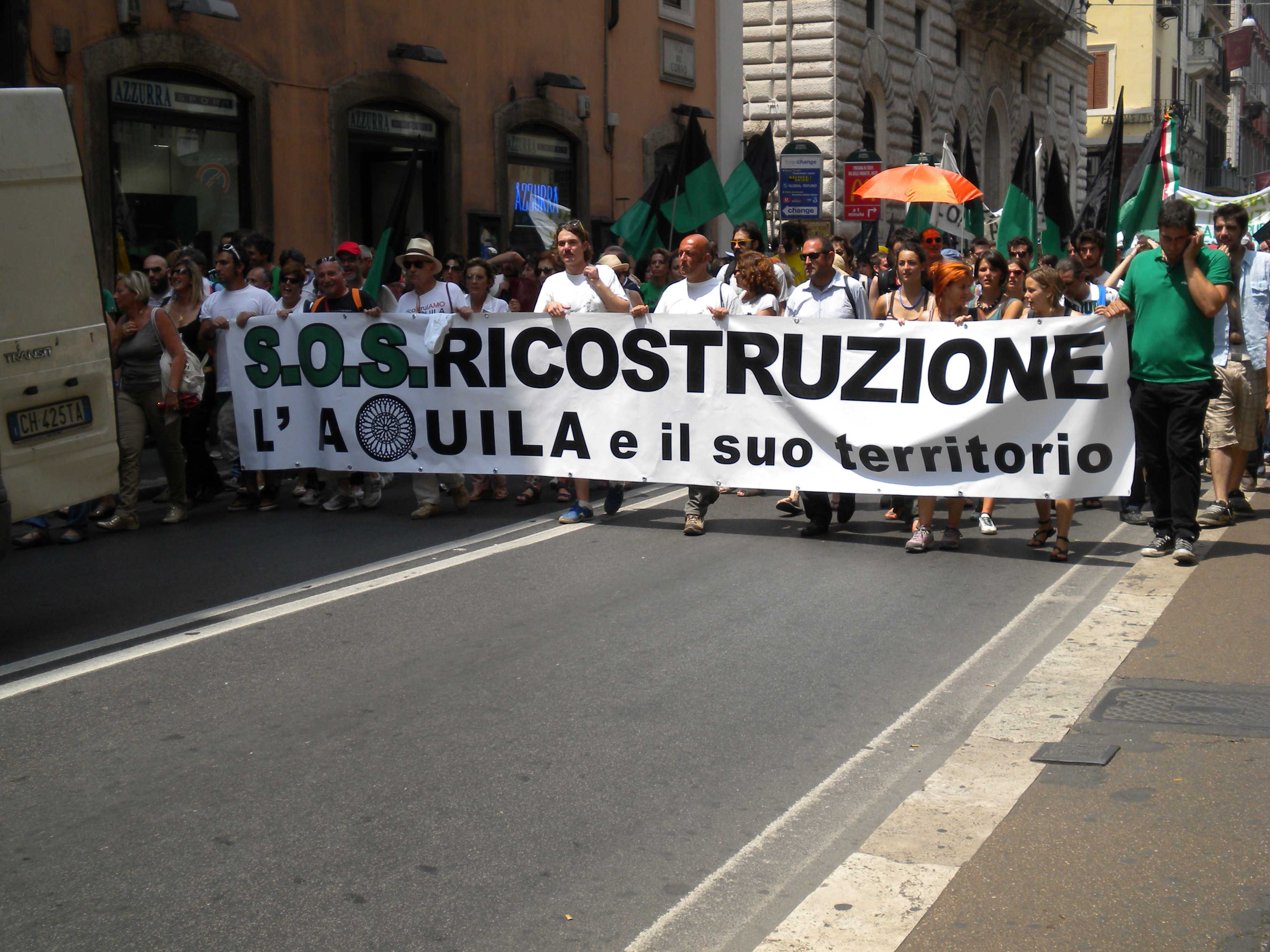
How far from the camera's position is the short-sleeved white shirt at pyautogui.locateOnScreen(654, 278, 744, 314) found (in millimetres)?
9508

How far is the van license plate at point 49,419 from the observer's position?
279 inches

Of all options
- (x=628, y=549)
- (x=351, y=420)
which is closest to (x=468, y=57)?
(x=351, y=420)

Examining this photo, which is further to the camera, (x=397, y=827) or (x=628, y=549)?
(x=628, y=549)

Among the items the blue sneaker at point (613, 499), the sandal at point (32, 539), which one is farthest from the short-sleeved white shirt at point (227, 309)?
the blue sneaker at point (613, 499)

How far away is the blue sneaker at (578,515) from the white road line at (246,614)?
0.20 meters

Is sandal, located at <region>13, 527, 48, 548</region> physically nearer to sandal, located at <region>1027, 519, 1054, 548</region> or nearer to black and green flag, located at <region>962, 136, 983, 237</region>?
sandal, located at <region>1027, 519, 1054, 548</region>

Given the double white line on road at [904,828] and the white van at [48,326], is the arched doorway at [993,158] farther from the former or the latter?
the double white line on road at [904,828]

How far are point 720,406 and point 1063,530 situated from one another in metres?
2.21

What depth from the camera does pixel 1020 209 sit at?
563 inches

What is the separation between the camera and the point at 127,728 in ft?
17.6

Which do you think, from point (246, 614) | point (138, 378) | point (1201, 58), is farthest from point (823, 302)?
point (1201, 58)

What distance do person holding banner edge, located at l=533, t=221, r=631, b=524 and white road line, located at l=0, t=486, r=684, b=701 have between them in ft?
1.22

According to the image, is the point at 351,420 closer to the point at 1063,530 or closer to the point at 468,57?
the point at 1063,530

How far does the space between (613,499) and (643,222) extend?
539 cm
